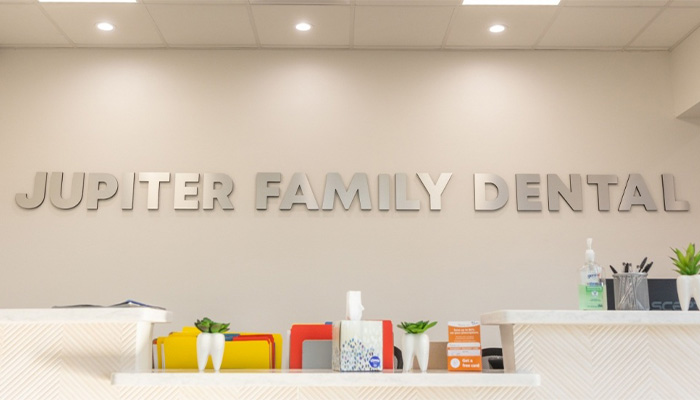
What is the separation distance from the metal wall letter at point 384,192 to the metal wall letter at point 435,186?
8.9 inches

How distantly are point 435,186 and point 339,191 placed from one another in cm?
67

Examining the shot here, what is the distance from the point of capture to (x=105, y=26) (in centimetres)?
450

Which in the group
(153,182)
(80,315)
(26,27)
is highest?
(26,27)

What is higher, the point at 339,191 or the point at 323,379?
the point at 339,191

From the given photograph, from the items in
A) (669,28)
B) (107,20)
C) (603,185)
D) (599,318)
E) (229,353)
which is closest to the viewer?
(599,318)

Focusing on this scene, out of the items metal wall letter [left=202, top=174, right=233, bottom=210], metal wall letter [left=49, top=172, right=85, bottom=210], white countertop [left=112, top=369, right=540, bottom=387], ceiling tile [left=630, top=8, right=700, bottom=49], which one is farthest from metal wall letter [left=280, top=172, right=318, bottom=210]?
ceiling tile [left=630, top=8, right=700, bottom=49]

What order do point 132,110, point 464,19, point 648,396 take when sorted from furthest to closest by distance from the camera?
point 132,110
point 464,19
point 648,396

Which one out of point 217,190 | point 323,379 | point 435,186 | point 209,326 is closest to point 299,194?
point 217,190

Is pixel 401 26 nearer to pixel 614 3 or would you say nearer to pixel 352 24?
pixel 352 24

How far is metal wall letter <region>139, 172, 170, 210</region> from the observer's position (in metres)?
4.55

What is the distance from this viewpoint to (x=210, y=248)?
178 inches

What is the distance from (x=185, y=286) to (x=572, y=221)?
2691mm

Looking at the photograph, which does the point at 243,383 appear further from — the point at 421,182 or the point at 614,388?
the point at 421,182

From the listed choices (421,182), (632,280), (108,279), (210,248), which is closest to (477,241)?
(421,182)
